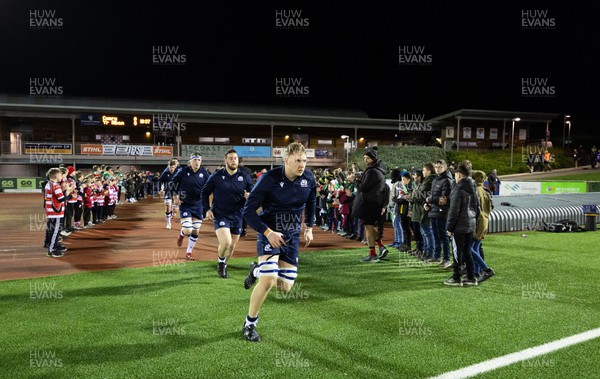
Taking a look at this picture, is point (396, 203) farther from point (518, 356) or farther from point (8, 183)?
point (8, 183)

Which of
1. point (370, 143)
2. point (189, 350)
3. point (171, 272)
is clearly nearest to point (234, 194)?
point (171, 272)

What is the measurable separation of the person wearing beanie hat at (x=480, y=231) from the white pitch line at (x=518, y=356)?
9.06 feet

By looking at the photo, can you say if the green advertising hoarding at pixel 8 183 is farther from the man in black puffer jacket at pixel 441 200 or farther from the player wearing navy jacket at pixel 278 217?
the player wearing navy jacket at pixel 278 217

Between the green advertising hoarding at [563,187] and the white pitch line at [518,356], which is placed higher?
the green advertising hoarding at [563,187]

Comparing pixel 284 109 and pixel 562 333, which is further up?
pixel 284 109

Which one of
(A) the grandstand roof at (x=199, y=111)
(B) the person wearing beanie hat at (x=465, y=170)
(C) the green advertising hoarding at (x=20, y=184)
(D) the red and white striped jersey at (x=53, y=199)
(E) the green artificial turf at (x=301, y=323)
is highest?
(A) the grandstand roof at (x=199, y=111)

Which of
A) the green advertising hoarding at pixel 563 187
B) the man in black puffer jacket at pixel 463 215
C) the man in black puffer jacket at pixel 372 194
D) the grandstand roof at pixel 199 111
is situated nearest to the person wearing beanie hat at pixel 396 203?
the man in black puffer jacket at pixel 372 194

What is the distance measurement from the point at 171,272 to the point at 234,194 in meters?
2.10

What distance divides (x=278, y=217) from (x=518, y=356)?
3085 millimetres

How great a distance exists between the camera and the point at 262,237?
5.14 m

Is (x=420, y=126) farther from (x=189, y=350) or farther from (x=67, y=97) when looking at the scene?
(x=189, y=350)

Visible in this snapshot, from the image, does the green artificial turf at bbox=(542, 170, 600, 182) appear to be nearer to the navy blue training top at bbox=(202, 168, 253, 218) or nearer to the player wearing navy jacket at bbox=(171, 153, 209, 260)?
the player wearing navy jacket at bbox=(171, 153, 209, 260)

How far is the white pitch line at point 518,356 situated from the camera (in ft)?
13.7

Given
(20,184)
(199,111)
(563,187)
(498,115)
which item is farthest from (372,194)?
(498,115)
